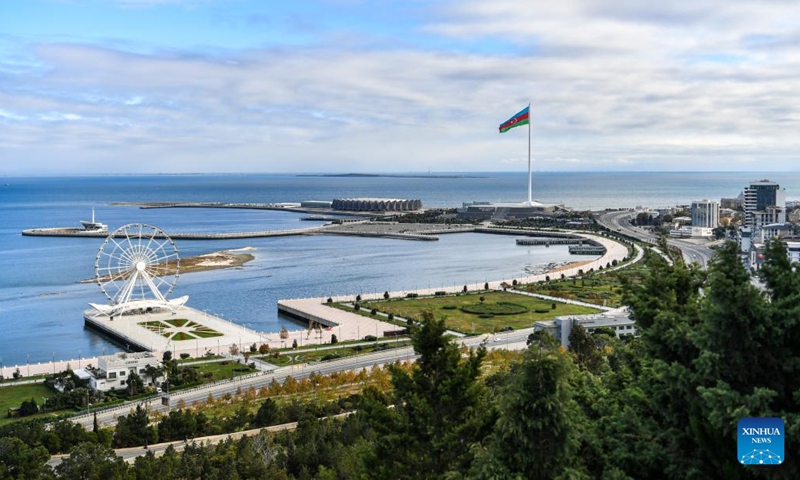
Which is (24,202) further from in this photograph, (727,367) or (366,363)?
(727,367)

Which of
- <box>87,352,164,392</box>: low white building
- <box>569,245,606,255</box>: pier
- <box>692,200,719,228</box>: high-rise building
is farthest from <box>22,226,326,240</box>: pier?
<box>87,352,164,392</box>: low white building

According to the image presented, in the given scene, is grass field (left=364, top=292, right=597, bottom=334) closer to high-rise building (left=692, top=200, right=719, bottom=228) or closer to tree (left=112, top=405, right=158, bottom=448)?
tree (left=112, top=405, right=158, bottom=448)

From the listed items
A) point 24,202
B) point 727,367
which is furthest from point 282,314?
point 24,202

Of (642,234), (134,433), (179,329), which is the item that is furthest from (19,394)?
(642,234)

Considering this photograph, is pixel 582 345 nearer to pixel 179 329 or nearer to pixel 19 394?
pixel 19 394

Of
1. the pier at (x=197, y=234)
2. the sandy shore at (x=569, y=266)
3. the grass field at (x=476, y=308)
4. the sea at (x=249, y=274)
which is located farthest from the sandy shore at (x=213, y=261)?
the sandy shore at (x=569, y=266)

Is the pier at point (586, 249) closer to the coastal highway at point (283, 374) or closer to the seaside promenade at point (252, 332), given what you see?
the seaside promenade at point (252, 332)
